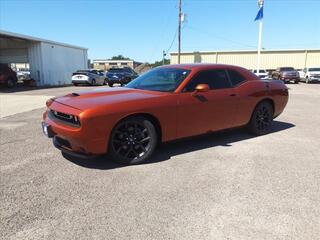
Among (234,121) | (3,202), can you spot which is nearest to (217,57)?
(234,121)

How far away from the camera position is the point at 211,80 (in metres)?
5.36

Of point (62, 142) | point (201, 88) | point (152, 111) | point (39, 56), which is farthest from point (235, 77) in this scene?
point (39, 56)

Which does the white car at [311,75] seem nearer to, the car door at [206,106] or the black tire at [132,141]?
the car door at [206,106]

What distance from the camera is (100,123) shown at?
3.96 meters

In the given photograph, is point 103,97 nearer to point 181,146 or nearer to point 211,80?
point 181,146

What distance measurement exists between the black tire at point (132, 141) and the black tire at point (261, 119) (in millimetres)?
2572

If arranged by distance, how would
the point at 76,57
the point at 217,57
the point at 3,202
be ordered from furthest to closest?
the point at 217,57 → the point at 76,57 → the point at 3,202

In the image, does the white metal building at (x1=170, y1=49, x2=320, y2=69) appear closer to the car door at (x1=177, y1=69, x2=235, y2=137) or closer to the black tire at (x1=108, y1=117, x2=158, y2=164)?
the car door at (x1=177, y1=69, x2=235, y2=137)

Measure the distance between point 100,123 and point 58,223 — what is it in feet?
4.86

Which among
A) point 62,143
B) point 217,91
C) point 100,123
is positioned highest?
point 217,91

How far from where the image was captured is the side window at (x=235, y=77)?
5.74 meters

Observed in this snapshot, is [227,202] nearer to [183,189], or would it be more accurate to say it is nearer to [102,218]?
[183,189]

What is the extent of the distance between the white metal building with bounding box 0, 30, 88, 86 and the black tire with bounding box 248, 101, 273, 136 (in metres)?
21.0

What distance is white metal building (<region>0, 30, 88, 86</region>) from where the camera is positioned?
81.7 feet
